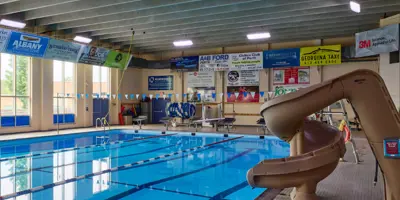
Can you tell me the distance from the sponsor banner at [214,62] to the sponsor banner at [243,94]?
3.85 feet

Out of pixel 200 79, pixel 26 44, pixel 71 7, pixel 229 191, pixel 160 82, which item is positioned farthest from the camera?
pixel 160 82

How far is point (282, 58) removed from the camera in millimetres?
13414

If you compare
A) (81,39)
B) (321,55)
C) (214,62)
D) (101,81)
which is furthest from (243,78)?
(81,39)

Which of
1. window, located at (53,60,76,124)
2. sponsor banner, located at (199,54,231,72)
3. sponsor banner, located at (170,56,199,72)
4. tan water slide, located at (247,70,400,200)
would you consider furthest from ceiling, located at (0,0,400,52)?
tan water slide, located at (247,70,400,200)

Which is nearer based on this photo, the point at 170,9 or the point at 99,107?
the point at 170,9

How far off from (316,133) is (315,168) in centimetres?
81

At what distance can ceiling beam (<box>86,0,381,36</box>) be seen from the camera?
8672 mm

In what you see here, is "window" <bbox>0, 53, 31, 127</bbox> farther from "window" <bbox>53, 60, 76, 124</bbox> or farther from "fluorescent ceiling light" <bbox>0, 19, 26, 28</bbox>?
"fluorescent ceiling light" <bbox>0, 19, 26, 28</bbox>

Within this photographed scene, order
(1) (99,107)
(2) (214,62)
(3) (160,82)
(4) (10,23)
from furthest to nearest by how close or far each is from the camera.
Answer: (3) (160,82), (1) (99,107), (2) (214,62), (4) (10,23)

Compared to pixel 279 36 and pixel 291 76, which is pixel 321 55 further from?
pixel 279 36

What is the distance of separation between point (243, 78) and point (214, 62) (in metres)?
1.60

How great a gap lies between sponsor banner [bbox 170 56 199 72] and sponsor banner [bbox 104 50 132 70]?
8.66ft

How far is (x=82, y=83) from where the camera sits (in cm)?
1412

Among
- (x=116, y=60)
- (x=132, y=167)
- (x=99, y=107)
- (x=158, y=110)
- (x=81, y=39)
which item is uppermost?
(x=81, y=39)
